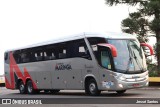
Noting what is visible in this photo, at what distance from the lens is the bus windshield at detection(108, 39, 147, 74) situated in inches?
760

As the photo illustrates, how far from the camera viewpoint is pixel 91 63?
2023cm

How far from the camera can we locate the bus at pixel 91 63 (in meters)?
19.3

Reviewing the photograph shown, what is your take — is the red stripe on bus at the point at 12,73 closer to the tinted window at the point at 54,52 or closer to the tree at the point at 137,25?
the tinted window at the point at 54,52

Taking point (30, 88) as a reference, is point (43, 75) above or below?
above

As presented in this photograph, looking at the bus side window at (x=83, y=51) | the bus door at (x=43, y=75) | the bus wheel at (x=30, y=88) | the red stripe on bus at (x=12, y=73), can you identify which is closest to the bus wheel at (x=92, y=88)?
the bus side window at (x=83, y=51)

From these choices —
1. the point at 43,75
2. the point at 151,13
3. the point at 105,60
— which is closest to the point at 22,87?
the point at 43,75

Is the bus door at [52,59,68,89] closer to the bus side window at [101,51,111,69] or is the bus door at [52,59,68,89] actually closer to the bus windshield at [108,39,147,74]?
the bus side window at [101,51,111,69]

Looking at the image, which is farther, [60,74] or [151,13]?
[151,13]

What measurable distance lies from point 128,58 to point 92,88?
2.38 metres

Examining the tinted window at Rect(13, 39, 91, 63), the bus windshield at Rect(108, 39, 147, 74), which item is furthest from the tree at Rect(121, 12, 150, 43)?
the bus windshield at Rect(108, 39, 147, 74)

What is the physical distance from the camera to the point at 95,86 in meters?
20.3

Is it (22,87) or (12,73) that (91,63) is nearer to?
(22,87)

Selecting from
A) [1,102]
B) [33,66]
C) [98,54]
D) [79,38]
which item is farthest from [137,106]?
[33,66]

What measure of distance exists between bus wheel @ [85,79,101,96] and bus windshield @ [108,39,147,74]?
1.68 meters
